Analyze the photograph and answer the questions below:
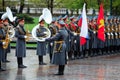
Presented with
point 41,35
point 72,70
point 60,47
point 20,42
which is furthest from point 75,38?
point 60,47

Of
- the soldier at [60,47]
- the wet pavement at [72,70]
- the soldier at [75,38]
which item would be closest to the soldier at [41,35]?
the wet pavement at [72,70]

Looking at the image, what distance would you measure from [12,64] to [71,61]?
2.69m

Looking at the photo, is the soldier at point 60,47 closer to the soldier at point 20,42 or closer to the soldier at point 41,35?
the soldier at point 20,42

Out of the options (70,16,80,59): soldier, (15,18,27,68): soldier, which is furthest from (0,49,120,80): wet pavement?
(70,16,80,59): soldier

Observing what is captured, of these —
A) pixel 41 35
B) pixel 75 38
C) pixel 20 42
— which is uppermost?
pixel 41 35

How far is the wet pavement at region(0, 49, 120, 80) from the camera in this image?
15656 mm

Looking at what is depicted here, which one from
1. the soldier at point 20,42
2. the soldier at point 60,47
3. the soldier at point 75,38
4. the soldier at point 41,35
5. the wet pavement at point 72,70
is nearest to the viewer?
the wet pavement at point 72,70

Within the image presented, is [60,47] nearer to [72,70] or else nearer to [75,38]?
[72,70]

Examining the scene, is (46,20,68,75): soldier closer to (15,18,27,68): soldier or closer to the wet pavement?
the wet pavement

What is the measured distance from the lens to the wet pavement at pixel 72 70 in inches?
616

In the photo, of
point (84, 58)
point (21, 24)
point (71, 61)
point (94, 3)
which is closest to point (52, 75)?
point (21, 24)

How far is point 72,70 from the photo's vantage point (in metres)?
17.5

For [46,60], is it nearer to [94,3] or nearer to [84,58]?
[84,58]

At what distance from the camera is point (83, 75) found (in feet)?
53.2
